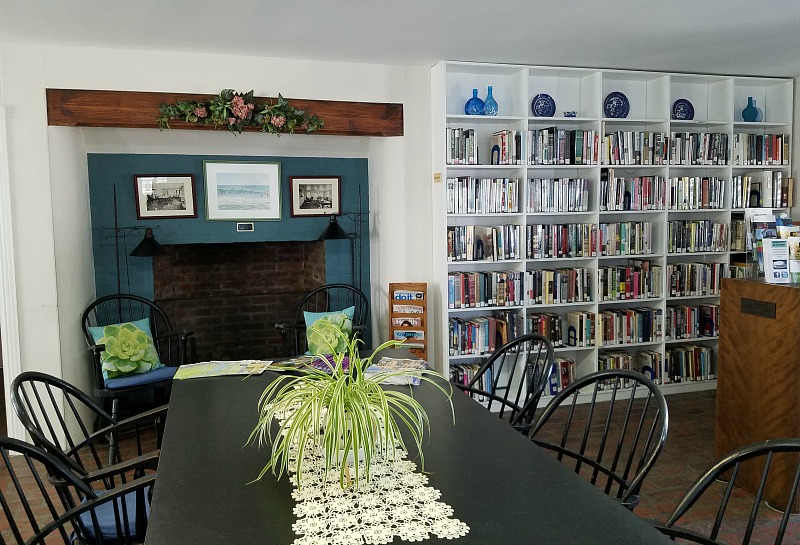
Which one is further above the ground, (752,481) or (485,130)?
(485,130)

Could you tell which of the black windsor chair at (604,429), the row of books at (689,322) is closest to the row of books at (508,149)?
the black windsor chair at (604,429)

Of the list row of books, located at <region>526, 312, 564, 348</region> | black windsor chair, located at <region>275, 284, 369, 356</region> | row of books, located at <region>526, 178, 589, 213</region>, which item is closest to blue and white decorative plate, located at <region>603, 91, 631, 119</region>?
row of books, located at <region>526, 178, 589, 213</region>

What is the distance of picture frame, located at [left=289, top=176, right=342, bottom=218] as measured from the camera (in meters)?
5.18

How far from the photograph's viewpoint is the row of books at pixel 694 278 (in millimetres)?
5148

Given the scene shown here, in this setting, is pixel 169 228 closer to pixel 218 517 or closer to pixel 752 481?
pixel 218 517

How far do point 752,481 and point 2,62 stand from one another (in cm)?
475

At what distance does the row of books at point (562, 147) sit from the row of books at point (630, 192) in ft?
0.68

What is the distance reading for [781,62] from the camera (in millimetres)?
4754

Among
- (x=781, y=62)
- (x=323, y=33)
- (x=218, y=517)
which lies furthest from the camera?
(x=781, y=62)

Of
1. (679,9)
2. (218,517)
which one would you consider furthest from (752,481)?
(218,517)

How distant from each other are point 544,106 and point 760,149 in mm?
1866

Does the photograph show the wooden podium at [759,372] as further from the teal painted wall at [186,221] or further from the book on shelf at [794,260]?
the teal painted wall at [186,221]

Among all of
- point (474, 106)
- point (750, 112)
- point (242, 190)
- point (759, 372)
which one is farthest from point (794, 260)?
point (242, 190)

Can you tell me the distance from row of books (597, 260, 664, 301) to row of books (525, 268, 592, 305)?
0.37ft
